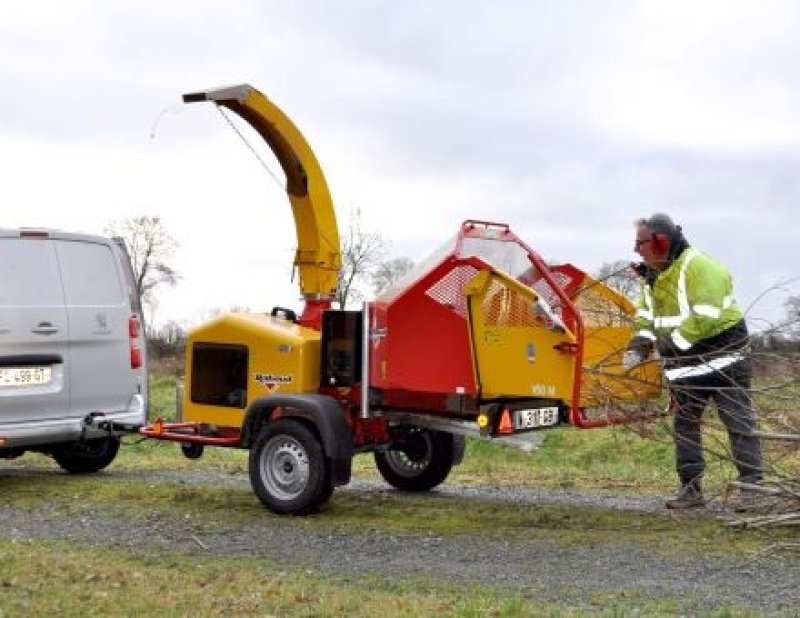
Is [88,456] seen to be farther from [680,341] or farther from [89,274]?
[680,341]

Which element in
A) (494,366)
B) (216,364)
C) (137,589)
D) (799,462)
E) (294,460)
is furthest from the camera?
(216,364)

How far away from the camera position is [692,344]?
7824mm

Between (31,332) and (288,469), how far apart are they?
2.76 m

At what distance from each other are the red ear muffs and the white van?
4.86 m

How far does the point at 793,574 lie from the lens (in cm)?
608

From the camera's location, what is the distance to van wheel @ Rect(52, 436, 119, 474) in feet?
35.5

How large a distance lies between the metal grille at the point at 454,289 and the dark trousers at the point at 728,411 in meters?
1.43

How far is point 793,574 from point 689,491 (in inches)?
78.4

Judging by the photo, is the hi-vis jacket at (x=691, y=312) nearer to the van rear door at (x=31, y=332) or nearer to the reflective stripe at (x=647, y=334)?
the reflective stripe at (x=647, y=334)

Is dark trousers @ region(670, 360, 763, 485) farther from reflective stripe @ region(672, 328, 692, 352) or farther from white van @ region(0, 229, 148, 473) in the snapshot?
white van @ region(0, 229, 148, 473)

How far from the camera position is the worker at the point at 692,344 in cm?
732

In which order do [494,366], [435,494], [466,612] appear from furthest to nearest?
[435,494] → [494,366] → [466,612]

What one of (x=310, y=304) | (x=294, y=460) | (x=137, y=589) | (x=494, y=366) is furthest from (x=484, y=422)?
(x=137, y=589)

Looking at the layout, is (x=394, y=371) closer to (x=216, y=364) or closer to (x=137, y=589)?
(x=216, y=364)
